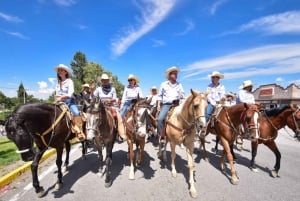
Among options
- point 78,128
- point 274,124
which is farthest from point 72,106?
point 274,124

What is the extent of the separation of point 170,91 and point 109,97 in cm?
194

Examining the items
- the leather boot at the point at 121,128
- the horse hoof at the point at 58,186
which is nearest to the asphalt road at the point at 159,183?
the horse hoof at the point at 58,186

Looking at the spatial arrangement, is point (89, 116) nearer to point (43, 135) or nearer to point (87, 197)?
point (43, 135)

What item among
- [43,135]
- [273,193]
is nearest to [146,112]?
[43,135]

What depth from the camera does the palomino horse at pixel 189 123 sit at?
14.8 feet

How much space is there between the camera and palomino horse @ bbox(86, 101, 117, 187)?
451 centimetres

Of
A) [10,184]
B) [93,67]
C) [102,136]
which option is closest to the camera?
[10,184]

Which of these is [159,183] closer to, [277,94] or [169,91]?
[169,91]

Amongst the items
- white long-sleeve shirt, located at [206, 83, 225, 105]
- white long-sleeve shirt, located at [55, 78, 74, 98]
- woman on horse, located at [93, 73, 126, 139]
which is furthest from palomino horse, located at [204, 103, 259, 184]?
white long-sleeve shirt, located at [55, 78, 74, 98]

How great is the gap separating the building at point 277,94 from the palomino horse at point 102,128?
112ft

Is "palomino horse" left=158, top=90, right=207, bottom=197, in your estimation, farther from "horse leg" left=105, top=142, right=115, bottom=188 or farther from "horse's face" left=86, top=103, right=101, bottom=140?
"horse's face" left=86, top=103, right=101, bottom=140

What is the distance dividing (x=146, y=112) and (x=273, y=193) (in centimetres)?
344

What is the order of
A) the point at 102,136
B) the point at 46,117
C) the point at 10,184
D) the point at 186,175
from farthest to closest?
the point at 186,175
the point at 102,136
the point at 10,184
the point at 46,117

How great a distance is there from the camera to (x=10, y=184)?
5.12 metres
